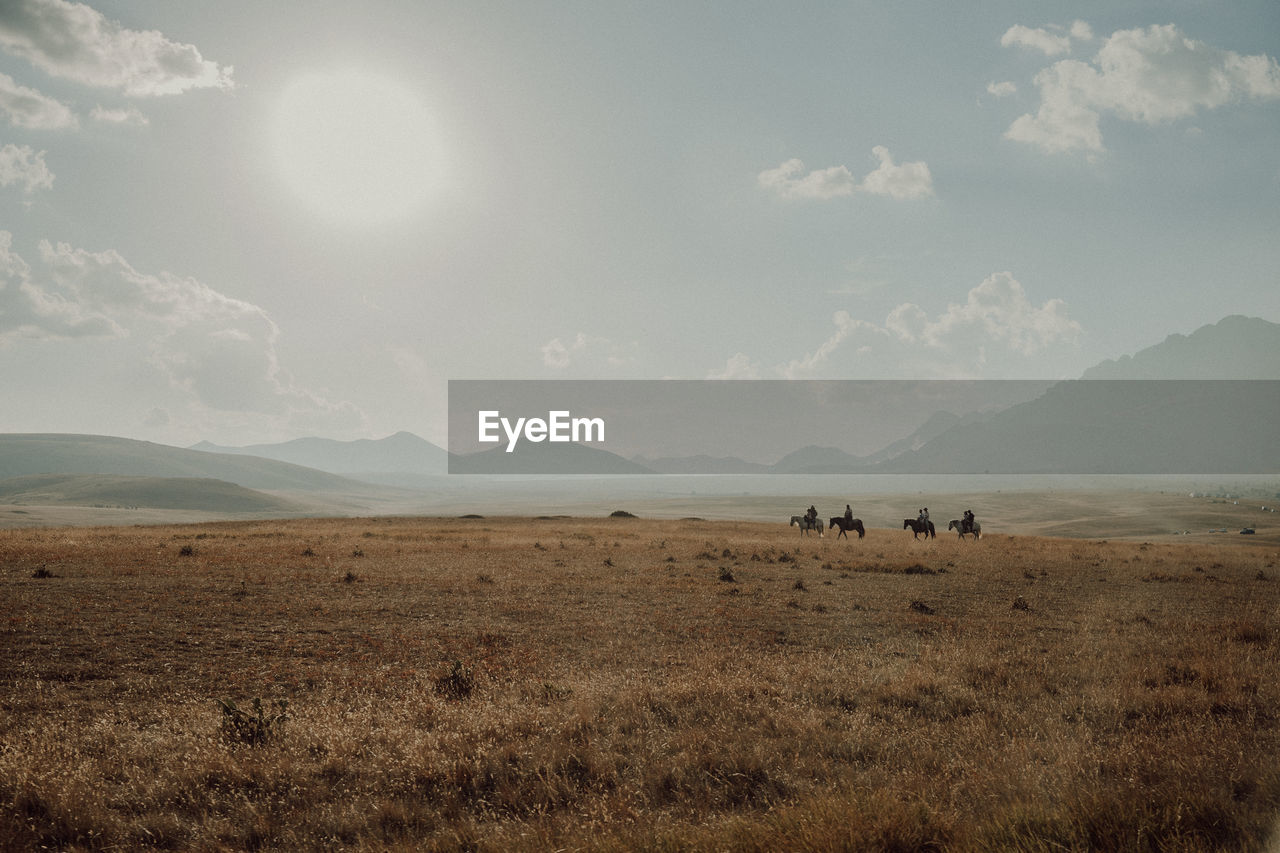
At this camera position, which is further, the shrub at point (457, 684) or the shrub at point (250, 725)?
the shrub at point (457, 684)

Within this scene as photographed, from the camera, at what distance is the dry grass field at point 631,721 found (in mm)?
5496

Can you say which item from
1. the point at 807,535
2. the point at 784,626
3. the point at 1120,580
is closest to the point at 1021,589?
the point at 1120,580

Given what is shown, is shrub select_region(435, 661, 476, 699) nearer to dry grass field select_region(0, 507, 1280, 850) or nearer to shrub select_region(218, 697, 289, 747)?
dry grass field select_region(0, 507, 1280, 850)

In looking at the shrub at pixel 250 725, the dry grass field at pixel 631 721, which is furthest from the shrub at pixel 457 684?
the shrub at pixel 250 725

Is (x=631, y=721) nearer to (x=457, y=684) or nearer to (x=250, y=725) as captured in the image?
(x=457, y=684)

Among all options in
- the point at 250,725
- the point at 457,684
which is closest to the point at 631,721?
the point at 457,684

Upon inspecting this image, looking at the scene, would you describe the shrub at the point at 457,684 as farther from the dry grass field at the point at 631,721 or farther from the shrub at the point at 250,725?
the shrub at the point at 250,725

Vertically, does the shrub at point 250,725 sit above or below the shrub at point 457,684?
above

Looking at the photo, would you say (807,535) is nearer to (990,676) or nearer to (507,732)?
(990,676)

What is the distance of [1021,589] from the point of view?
22438 mm

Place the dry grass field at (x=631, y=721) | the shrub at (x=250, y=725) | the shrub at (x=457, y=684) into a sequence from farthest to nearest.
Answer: the shrub at (x=457, y=684), the shrub at (x=250, y=725), the dry grass field at (x=631, y=721)

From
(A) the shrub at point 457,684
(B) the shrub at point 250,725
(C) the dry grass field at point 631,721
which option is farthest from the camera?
(A) the shrub at point 457,684

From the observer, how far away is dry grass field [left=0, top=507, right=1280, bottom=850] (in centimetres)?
550

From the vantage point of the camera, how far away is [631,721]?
26.6 ft
